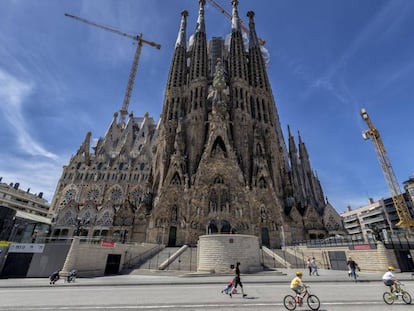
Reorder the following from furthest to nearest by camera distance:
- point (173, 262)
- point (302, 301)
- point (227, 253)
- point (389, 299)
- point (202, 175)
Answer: point (202, 175)
point (173, 262)
point (227, 253)
point (389, 299)
point (302, 301)

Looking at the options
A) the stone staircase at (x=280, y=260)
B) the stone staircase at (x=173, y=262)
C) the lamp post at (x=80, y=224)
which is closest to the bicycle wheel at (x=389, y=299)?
the stone staircase at (x=280, y=260)

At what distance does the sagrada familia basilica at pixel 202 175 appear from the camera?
33125 millimetres

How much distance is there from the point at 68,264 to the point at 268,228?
1059 inches

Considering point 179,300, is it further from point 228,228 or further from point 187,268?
point 228,228

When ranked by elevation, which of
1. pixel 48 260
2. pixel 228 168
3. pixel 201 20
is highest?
pixel 201 20

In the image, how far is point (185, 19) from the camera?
6150 centimetres

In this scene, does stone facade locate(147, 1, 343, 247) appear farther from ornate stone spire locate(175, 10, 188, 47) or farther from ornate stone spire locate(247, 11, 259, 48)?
ornate stone spire locate(247, 11, 259, 48)

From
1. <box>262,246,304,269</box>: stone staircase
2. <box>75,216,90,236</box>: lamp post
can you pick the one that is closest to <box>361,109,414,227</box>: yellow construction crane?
<box>262,246,304,269</box>: stone staircase

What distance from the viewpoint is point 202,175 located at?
3544 cm

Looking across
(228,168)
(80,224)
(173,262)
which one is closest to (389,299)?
(173,262)

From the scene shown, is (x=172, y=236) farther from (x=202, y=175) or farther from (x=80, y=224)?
(x=80, y=224)

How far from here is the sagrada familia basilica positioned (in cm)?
3312

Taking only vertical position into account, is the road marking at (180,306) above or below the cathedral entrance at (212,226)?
below

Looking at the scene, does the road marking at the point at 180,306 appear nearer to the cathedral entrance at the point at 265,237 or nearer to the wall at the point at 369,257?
the wall at the point at 369,257
